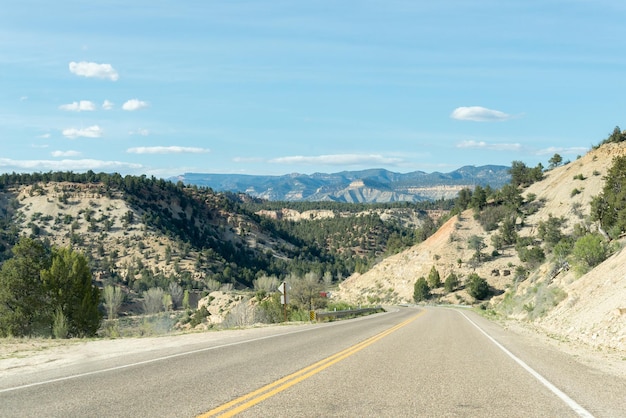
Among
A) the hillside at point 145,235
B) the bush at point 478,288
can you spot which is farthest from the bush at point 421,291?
the hillside at point 145,235

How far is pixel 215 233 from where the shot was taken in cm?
17875

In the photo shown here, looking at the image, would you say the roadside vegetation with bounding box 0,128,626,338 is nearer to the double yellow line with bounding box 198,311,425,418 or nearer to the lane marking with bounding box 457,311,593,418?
the double yellow line with bounding box 198,311,425,418

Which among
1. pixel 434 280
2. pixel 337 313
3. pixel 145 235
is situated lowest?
pixel 434 280

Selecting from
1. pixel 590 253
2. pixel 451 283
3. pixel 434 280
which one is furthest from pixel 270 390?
pixel 434 280

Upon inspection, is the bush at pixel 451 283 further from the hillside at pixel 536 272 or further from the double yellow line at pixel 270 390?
the double yellow line at pixel 270 390

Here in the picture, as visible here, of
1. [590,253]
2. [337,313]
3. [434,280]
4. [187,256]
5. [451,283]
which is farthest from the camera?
[187,256]

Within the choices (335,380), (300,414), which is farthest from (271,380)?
(300,414)

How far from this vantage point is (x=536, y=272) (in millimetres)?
50969

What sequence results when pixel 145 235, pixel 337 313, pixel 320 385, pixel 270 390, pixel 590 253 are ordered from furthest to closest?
pixel 145 235
pixel 337 313
pixel 590 253
pixel 320 385
pixel 270 390

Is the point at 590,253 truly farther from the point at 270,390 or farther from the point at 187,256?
the point at 187,256

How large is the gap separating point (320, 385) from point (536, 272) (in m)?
46.3

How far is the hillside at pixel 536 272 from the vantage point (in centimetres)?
2603

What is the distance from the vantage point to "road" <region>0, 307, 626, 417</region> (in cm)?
756

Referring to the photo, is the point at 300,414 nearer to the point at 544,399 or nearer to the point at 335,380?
the point at 335,380
